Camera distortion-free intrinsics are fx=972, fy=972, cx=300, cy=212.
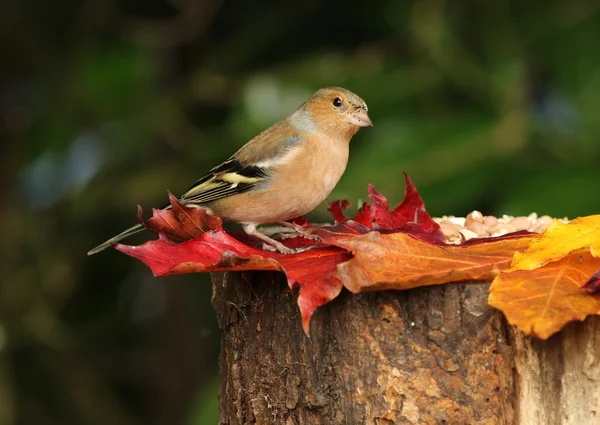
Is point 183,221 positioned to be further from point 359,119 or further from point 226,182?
point 359,119

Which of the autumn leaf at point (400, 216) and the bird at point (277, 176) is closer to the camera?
the autumn leaf at point (400, 216)

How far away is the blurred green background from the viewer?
3958 millimetres

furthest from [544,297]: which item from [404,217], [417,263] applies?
[404,217]

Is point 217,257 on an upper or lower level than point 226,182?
lower

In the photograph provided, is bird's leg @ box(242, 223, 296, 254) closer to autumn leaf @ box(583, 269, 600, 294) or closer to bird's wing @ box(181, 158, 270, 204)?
bird's wing @ box(181, 158, 270, 204)

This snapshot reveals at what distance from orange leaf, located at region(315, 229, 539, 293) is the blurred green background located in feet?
5.27

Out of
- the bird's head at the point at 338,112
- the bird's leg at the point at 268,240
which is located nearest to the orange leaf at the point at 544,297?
the bird's leg at the point at 268,240

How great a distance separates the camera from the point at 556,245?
6.59 feet

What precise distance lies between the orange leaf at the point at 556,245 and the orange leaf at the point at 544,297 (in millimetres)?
24

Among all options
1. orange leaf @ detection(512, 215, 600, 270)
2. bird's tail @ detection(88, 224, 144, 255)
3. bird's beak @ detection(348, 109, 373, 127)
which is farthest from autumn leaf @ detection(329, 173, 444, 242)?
bird's tail @ detection(88, 224, 144, 255)

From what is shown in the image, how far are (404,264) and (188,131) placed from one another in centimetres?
288

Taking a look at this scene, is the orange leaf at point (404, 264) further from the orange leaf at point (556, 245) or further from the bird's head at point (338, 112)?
the bird's head at point (338, 112)

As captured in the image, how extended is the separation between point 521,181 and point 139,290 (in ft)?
7.49

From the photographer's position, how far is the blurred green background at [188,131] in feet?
13.0
